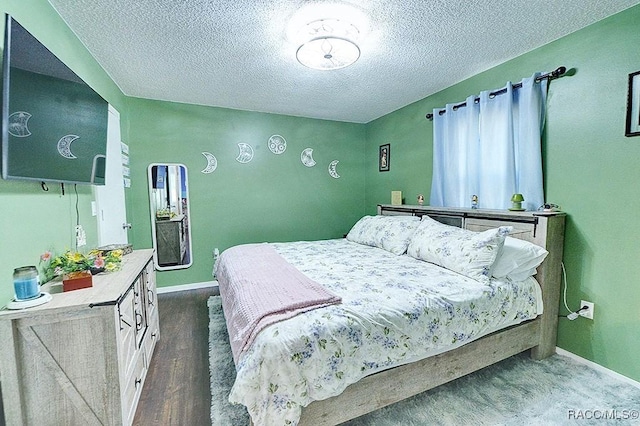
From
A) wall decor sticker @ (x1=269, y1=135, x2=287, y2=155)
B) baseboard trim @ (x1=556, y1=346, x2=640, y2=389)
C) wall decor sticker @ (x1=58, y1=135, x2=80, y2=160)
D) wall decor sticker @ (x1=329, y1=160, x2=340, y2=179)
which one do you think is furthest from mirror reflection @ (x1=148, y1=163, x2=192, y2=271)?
baseboard trim @ (x1=556, y1=346, x2=640, y2=389)

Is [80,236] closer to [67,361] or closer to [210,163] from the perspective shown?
[67,361]

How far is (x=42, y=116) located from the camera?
1400 millimetres

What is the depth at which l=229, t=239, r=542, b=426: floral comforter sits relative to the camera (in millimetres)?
1203

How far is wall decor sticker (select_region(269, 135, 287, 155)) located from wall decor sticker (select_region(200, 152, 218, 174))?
778mm

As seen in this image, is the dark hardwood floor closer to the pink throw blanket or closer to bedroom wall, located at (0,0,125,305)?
the pink throw blanket

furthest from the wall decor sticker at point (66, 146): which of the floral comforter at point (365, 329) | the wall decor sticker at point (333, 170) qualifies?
the wall decor sticker at point (333, 170)

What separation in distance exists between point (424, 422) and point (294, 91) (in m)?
3.10

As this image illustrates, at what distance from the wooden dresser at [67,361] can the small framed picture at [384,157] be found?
11.6ft

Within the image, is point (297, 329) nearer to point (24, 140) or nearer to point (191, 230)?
point (24, 140)

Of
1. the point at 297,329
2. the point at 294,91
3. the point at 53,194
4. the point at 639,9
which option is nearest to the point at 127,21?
Answer: the point at 53,194

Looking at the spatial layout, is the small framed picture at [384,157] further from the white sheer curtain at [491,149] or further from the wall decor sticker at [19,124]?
the wall decor sticker at [19,124]

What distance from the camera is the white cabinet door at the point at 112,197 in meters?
2.34

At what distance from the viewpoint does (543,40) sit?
2.16 meters

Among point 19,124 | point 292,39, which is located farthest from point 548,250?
point 19,124
